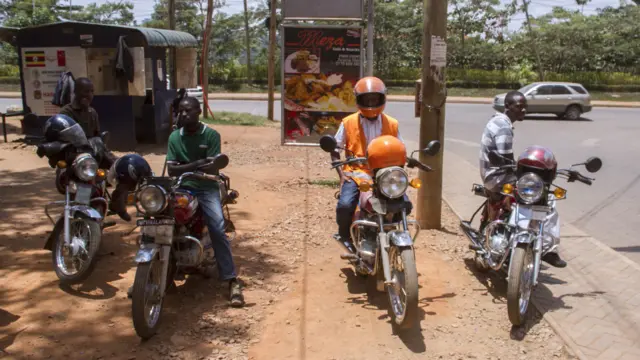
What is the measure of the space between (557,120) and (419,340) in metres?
21.7

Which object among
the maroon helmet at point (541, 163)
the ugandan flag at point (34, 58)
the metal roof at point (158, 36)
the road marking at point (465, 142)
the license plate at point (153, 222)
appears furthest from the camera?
the road marking at point (465, 142)

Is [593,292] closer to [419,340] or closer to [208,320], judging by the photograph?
[419,340]

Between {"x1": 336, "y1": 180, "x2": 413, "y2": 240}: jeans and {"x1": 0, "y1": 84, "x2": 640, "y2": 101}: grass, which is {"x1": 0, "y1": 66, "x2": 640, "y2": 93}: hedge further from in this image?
{"x1": 336, "y1": 180, "x2": 413, "y2": 240}: jeans

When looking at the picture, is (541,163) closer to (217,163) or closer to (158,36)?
(217,163)

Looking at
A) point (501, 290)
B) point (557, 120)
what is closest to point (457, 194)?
point (501, 290)

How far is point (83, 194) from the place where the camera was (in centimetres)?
524

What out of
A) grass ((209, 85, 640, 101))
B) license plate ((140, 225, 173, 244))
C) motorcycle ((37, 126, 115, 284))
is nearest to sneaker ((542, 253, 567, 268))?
license plate ((140, 225, 173, 244))

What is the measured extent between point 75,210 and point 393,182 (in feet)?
8.74

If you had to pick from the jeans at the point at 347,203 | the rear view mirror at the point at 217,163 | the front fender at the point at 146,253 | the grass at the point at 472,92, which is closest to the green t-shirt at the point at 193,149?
the rear view mirror at the point at 217,163

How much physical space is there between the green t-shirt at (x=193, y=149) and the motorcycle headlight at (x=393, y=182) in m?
1.38

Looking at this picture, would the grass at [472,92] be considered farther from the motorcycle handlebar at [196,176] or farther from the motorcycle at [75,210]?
the motorcycle handlebar at [196,176]

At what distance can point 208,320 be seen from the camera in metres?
4.62

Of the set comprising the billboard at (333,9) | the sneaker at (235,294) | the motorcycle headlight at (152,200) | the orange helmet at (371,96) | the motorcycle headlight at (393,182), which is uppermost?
the billboard at (333,9)

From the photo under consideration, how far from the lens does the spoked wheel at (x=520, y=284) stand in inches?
171
